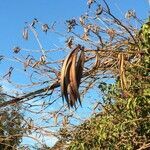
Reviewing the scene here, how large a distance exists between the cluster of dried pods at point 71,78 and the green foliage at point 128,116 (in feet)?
13.5

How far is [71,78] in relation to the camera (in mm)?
3027

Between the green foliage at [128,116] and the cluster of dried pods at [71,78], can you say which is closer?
the cluster of dried pods at [71,78]

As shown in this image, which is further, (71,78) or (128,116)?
(128,116)

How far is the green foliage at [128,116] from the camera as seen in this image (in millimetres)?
7812

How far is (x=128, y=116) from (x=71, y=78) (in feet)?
17.3

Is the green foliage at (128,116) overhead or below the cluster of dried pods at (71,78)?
overhead

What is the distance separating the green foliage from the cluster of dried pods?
410 centimetres

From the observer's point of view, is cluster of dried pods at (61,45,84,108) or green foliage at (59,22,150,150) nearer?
cluster of dried pods at (61,45,84,108)

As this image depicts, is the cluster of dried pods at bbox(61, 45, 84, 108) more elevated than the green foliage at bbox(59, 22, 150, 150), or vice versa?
the green foliage at bbox(59, 22, 150, 150)

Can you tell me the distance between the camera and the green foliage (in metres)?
7.81

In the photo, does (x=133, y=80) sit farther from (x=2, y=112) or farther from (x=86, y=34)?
(x=2, y=112)

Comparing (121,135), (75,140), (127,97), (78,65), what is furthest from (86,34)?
(78,65)

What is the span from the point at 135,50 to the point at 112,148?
6.00ft

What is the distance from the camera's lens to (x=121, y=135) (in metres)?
8.28
